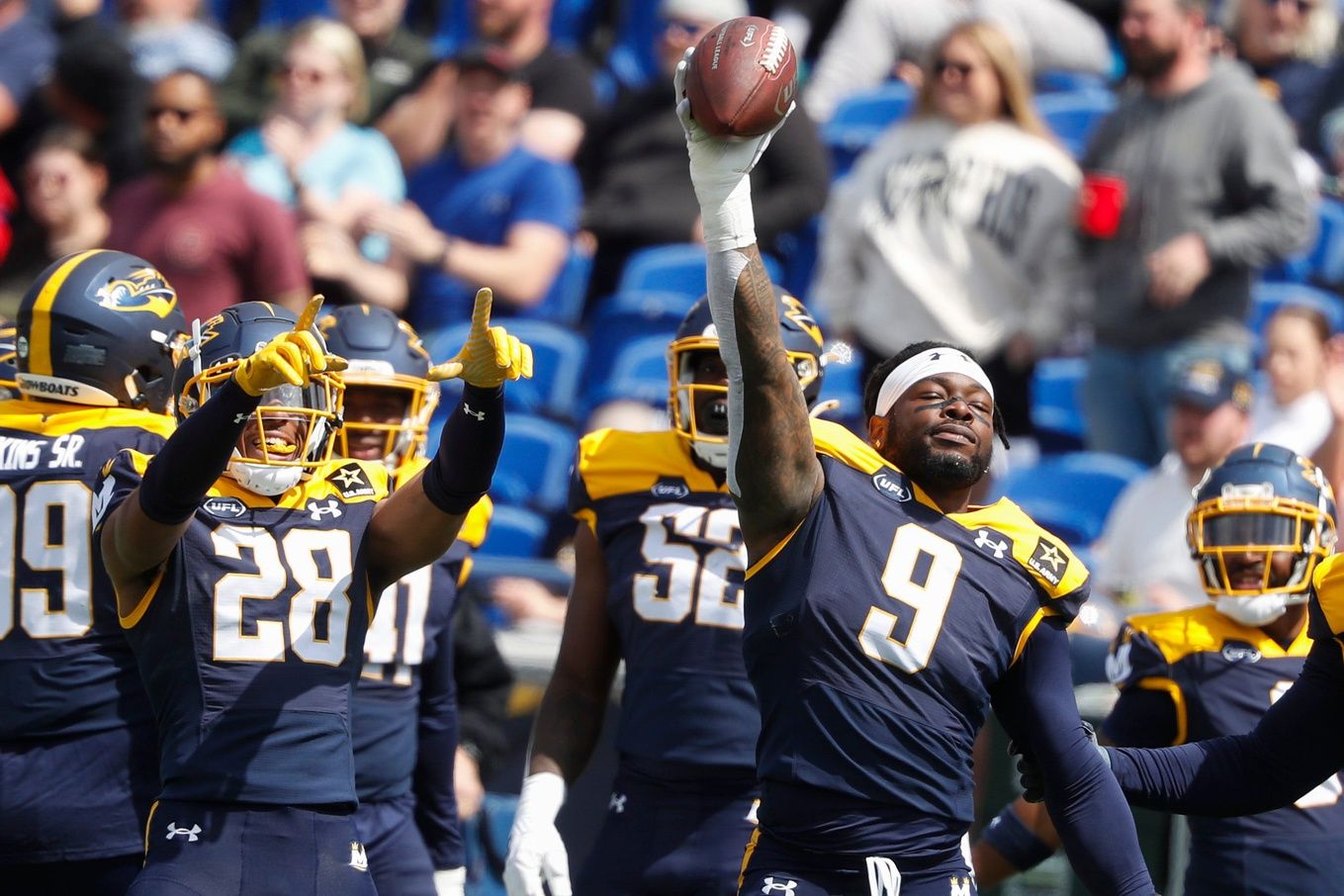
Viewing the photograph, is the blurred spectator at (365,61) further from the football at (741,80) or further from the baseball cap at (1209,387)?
the football at (741,80)

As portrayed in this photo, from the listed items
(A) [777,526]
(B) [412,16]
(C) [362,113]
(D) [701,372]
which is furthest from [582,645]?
(B) [412,16]

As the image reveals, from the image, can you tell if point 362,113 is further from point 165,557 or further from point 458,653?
point 165,557

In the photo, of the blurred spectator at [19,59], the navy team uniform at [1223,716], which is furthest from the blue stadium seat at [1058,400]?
the blurred spectator at [19,59]

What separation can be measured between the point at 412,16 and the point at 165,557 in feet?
24.3

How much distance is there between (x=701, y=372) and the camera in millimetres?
4695

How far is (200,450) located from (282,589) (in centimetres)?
44

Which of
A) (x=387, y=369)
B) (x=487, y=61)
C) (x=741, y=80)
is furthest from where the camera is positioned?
(x=487, y=61)

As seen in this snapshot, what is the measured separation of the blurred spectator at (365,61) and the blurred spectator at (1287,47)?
389 centimetres

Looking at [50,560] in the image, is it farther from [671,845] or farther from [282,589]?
[671,845]

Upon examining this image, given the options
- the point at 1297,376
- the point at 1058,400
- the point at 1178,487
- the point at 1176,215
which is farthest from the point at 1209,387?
the point at 1058,400

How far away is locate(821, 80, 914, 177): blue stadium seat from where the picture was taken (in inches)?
371

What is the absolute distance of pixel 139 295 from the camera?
4.57 meters

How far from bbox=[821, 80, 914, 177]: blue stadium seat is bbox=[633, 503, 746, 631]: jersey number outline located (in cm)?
507

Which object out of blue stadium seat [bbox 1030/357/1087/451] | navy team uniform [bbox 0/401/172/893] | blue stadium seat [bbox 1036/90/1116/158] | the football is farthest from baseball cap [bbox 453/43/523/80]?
the football
